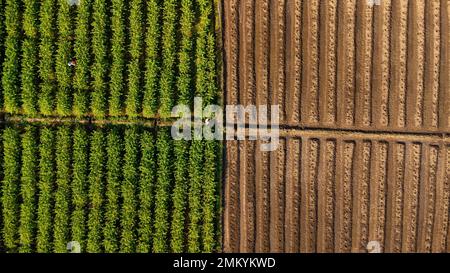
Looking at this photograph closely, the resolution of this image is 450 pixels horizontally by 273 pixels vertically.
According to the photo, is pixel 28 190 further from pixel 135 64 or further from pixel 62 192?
pixel 135 64

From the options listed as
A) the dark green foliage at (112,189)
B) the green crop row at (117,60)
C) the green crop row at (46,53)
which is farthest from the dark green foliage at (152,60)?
the green crop row at (46,53)

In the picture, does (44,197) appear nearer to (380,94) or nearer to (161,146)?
(161,146)

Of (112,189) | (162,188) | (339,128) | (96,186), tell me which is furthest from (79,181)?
(339,128)

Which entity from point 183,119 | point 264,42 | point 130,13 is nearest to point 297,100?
point 264,42
